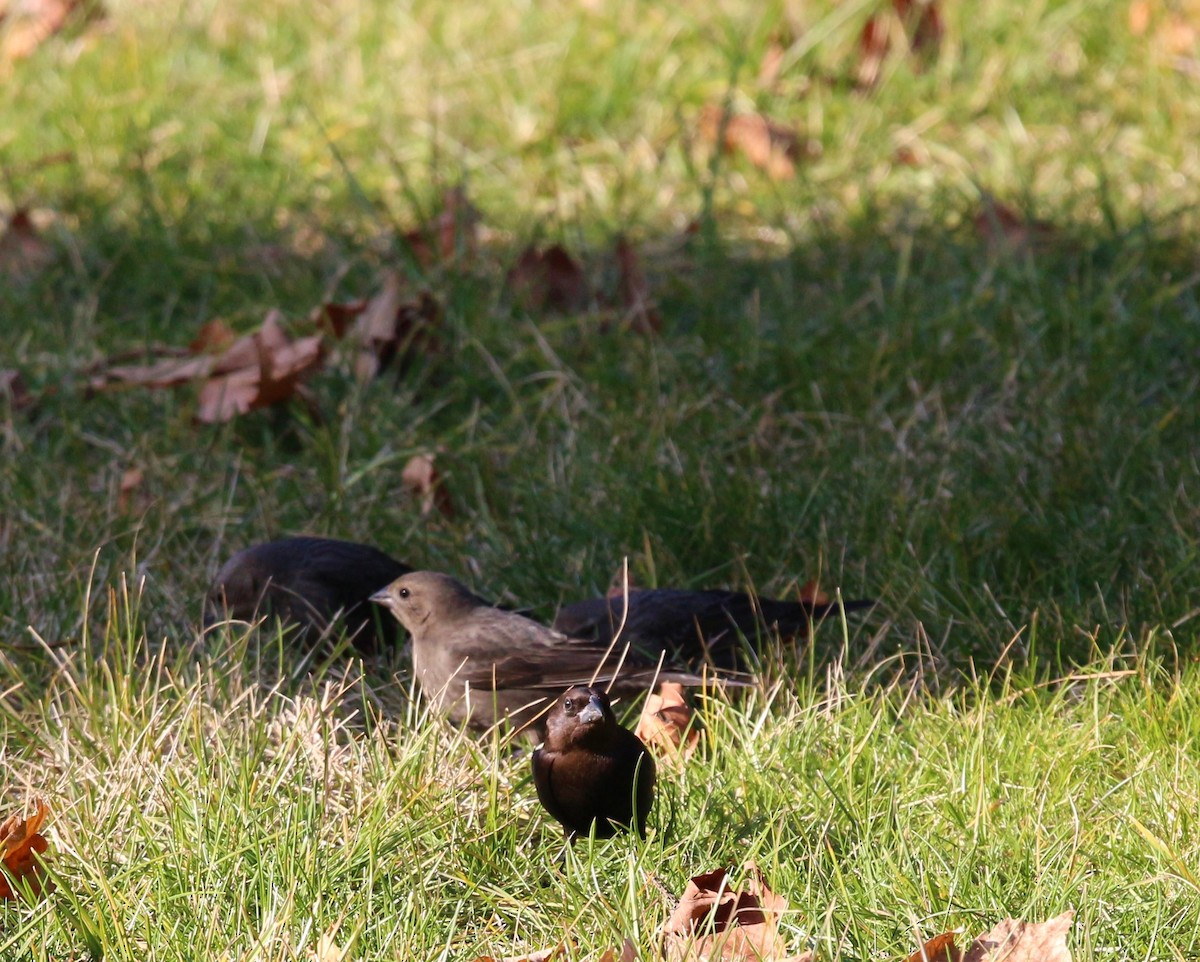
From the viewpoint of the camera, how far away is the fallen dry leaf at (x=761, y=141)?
6.33 m

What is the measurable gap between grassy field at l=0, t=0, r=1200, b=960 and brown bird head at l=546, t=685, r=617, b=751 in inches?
6.1

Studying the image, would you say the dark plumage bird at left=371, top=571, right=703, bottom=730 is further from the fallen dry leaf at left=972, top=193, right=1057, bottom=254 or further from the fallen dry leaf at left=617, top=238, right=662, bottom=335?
the fallen dry leaf at left=972, top=193, right=1057, bottom=254

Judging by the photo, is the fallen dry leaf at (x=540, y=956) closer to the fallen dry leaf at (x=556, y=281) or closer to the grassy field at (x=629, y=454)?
the grassy field at (x=629, y=454)

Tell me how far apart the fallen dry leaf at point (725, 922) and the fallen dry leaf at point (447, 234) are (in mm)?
3156

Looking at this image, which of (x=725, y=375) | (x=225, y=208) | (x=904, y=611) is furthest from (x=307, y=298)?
(x=904, y=611)

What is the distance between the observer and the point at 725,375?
15.9ft

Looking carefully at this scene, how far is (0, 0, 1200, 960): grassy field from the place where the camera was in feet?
8.98

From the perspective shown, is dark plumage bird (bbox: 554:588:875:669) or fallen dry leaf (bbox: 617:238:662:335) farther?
fallen dry leaf (bbox: 617:238:662:335)

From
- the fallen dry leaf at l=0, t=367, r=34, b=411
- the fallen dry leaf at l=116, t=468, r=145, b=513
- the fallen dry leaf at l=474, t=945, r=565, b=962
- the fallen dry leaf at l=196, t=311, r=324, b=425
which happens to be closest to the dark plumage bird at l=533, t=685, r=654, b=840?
the fallen dry leaf at l=474, t=945, r=565, b=962

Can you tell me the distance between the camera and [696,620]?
3695 millimetres

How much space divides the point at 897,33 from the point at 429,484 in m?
3.48

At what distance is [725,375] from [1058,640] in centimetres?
167

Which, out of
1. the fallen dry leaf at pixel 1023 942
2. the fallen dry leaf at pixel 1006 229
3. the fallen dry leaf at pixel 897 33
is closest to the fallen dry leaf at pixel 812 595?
the fallen dry leaf at pixel 1023 942

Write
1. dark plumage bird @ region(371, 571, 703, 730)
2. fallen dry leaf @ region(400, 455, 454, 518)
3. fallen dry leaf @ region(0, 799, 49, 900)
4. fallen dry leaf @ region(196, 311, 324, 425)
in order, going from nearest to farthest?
fallen dry leaf @ region(0, 799, 49, 900) → dark plumage bird @ region(371, 571, 703, 730) → fallen dry leaf @ region(400, 455, 454, 518) → fallen dry leaf @ region(196, 311, 324, 425)
